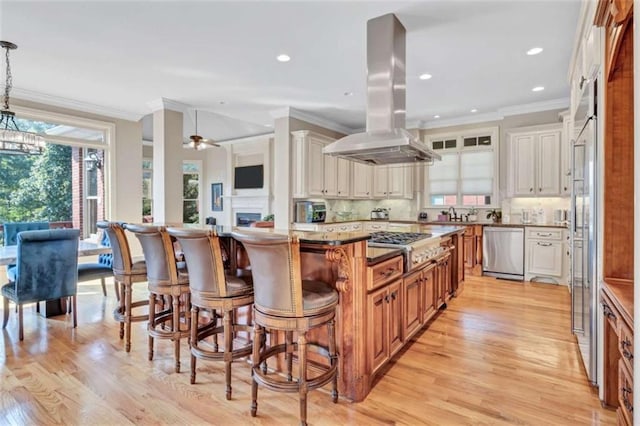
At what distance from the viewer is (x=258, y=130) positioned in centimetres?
801

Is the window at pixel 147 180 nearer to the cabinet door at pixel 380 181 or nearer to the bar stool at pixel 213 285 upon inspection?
the cabinet door at pixel 380 181

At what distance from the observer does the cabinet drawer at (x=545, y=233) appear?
5.09m

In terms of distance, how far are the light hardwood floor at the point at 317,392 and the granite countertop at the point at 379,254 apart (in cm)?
86

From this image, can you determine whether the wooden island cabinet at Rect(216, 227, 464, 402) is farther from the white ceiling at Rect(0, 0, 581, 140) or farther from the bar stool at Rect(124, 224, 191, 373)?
the white ceiling at Rect(0, 0, 581, 140)

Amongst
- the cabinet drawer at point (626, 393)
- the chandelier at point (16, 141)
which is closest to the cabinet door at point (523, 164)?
the cabinet drawer at point (626, 393)

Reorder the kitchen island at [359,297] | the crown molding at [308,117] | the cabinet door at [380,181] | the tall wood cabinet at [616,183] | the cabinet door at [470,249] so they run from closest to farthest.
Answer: the tall wood cabinet at [616,183] → the kitchen island at [359,297] → the cabinet door at [470,249] → the crown molding at [308,117] → the cabinet door at [380,181]

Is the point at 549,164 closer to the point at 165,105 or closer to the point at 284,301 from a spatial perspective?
the point at 284,301

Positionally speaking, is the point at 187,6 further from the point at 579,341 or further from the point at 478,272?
the point at 478,272

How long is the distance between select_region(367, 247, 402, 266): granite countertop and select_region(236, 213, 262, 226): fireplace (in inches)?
243

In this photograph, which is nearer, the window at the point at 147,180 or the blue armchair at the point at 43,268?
the blue armchair at the point at 43,268

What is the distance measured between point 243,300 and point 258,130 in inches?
250

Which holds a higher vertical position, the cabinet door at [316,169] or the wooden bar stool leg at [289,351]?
the cabinet door at [316,169]

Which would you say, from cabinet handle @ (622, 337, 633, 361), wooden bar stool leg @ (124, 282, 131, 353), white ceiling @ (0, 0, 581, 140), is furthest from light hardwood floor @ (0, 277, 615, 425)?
white ceiling @ (0, 0, 581, 140)

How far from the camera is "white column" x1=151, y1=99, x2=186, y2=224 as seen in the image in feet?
17.0
